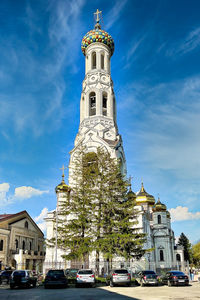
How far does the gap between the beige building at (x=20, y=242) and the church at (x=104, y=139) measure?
8.35 metres

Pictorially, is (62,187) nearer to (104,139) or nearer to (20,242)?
(104,139)

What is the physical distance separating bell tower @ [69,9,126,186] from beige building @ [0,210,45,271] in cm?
1283

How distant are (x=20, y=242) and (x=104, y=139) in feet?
64.7

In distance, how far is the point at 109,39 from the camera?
157ft

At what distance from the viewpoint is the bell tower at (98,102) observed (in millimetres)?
37622

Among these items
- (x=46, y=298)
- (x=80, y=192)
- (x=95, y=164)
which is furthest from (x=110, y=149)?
(x=46, y=298)

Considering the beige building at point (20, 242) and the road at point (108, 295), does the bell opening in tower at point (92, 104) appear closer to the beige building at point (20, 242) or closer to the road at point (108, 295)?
the beige building at point (20, 242)

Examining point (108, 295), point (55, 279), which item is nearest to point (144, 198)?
point (55, 279)

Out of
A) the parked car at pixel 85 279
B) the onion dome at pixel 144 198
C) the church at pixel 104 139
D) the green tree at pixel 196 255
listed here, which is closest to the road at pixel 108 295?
the parked car at pixel 85 279

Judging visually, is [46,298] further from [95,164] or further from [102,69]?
[102,69]

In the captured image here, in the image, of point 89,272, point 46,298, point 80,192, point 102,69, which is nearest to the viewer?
point 46,298

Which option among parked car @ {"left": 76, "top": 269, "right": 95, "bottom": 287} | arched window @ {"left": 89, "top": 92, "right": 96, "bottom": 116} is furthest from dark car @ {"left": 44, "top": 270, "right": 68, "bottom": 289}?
arched window @ {"left": 89, "top": 92, "right": 96, "bottom": 116}

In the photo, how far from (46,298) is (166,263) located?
36575mm

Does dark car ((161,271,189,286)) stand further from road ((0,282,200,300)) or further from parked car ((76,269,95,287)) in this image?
parked car ((76,269,95,287))
